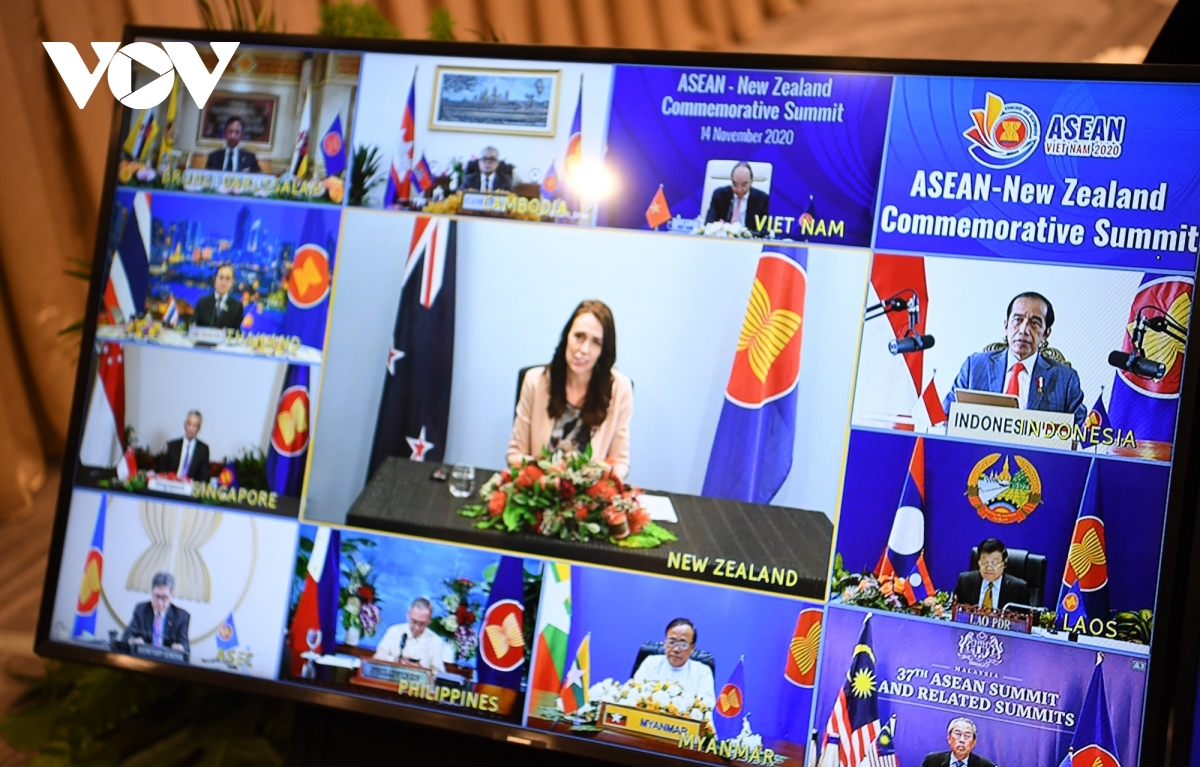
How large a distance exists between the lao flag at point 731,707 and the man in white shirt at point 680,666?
23 millimetres

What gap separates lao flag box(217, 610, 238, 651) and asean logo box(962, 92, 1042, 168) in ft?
5.76

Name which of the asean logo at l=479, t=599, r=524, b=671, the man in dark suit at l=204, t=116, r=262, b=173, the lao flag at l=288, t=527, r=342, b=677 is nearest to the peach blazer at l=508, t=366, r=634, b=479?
the asean logo at l=479, t=599, r=524, b=671

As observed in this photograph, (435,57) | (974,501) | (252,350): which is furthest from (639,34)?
(974,501)

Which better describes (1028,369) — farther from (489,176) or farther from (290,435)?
(290,435)

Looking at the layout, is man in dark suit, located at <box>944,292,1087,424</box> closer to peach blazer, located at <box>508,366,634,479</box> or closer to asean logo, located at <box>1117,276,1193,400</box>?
asean logo, located at <box>1117,276,1193,400</box>

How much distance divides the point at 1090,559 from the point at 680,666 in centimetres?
77

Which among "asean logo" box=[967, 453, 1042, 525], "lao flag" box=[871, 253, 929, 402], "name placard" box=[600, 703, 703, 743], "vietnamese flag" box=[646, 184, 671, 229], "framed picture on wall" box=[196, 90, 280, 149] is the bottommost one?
"name placard" box=[600, 703, 703, 743]

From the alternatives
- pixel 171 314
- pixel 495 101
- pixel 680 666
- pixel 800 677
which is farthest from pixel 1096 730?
pixel 171 314

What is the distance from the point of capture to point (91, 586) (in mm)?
1948

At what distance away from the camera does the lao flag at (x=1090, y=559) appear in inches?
63.4

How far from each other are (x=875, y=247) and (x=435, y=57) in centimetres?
99

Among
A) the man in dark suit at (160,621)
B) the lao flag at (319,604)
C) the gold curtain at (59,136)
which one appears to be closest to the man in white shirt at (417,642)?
the lao flag at (319,604)

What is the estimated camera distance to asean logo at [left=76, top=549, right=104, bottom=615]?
194 cm

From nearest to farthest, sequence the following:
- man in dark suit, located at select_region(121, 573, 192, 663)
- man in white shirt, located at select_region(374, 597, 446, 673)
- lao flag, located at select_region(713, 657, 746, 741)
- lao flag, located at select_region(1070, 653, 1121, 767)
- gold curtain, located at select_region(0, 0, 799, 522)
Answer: lao flag, located at select_region(1070, 653, 1121, 767), lao flag, located at select_region(713, 657, 746, 741), man in white shirt, located at select_region(374, 597, 446, 673), man in dark suit, located at select_region(121, 573, 192, 663), gold curtain, located at select_region(0, 0, 799, 522)
